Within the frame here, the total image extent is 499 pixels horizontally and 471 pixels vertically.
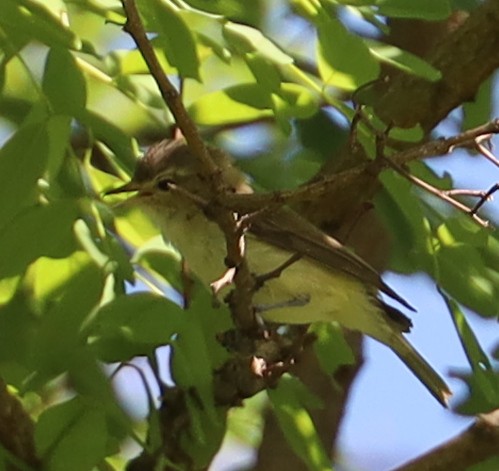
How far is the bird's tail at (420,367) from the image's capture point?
7.64 ft

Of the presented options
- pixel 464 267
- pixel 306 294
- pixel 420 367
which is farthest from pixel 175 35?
pixel 420 367

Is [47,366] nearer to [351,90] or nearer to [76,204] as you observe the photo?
[76,204]

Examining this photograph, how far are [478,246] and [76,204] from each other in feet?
2.03

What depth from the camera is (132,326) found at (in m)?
1.53

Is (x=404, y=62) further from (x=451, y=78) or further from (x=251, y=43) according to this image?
(x=451, y=78)

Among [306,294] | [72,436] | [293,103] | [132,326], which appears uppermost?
[293,103]

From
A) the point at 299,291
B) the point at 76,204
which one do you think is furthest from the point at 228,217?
the point at 299,291

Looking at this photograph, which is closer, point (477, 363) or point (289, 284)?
point (477, 363)

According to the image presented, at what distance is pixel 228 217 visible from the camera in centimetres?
140

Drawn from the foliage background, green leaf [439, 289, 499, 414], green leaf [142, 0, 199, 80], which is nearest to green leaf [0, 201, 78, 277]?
the foliage background

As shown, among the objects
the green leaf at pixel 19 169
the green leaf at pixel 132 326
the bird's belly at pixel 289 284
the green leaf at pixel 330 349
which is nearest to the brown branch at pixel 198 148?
the green leaf at pixel 132 326

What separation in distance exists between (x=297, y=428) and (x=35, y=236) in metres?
0.47

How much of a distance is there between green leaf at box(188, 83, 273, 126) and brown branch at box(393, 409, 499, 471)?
0.58 meters

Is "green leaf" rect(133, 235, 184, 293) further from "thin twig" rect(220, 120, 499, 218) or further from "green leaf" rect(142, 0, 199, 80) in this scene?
"thin twig" rect(220, 120, 499, 218)
